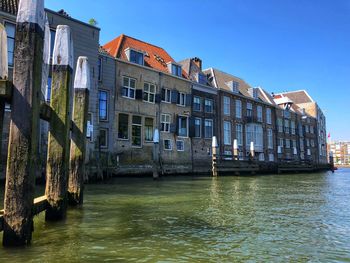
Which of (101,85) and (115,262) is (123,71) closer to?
(101,85)

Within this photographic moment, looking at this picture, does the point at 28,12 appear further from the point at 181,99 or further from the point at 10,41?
the point at 181,99

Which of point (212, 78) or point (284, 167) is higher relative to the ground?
point (212, 78)

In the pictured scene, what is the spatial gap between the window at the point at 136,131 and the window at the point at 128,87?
1.90 metres

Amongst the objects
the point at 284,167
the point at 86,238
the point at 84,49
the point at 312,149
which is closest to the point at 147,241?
the point at 86,238

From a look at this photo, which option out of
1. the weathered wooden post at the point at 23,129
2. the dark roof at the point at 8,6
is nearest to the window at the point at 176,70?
the dark roof at the point at 8,6

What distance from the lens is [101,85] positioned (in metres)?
23.8

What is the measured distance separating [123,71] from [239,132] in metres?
18.0

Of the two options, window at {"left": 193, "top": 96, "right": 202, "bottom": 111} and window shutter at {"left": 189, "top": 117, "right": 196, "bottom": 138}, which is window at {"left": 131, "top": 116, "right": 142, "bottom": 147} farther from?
window at {"left": 193, "top": 96, "right": 202, "bottom": 111}

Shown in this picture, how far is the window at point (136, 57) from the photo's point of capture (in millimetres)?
26673

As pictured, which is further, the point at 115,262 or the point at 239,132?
the point at 239,132

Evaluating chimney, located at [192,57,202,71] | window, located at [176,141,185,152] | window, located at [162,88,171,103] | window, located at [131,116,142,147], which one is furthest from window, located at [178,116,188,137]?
chimney, located at [192,57,202,71]

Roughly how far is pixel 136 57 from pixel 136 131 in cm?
632

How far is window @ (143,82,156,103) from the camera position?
27.5 meters

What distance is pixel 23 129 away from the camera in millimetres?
3969
